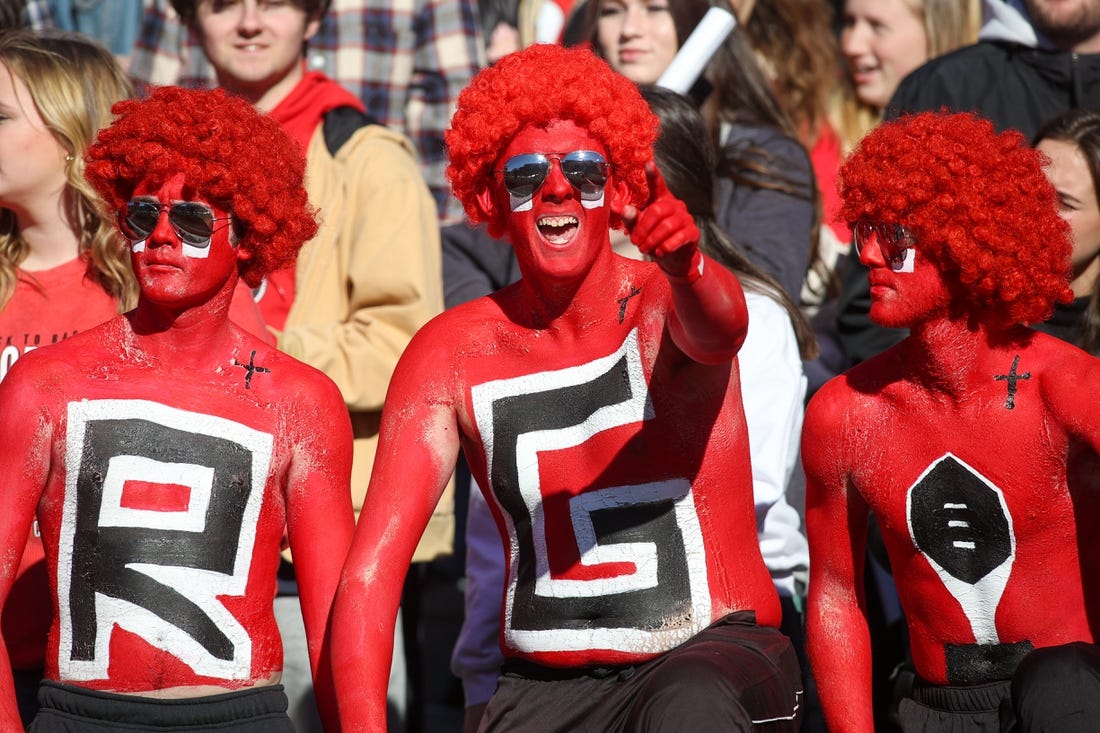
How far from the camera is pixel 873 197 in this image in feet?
11.9

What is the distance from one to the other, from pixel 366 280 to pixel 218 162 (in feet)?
3.51

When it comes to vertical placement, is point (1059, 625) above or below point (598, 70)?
below

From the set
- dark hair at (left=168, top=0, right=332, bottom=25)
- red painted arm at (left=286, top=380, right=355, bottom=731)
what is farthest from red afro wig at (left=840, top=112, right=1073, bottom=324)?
dark hair at (left=168, top=0, right=332, bottom=25)

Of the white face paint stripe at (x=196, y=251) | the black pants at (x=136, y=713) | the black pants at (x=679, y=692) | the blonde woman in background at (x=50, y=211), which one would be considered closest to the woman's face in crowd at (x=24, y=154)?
the blonde woman in background at (x=50, y=211)

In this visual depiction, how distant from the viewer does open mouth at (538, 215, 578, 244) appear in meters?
3.47

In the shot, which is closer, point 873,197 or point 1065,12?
point 873,197

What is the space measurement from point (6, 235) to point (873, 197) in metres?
2.30

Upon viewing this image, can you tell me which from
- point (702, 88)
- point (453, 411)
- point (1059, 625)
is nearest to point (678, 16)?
point (702, 88)

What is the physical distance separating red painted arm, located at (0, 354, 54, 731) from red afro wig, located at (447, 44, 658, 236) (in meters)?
1.07

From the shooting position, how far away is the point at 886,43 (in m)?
5.91

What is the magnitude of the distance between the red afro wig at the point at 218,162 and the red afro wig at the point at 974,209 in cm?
131

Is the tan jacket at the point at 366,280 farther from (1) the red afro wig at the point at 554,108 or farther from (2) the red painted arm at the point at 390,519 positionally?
(1) the red afro wig at the point at 554,108

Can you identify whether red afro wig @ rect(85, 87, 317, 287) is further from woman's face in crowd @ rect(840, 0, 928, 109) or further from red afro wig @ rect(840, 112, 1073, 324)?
woman's face in crowd @ rect(840, 0, 928, 109)

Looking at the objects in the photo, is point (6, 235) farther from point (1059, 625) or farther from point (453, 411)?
point (1059, 625)
